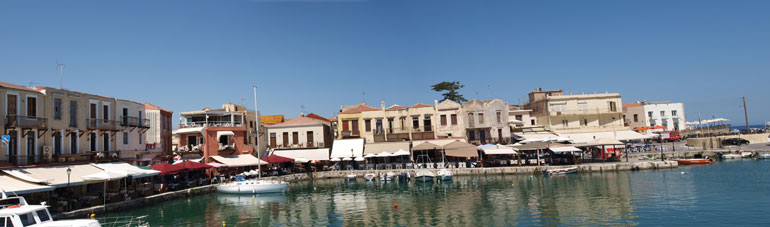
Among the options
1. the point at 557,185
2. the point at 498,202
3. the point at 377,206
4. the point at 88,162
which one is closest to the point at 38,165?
the point at 88,162

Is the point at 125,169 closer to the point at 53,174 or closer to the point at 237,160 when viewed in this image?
the point at 53,174

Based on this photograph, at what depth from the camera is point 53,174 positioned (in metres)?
23.7

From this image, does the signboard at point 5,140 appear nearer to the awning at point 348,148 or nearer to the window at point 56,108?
the window at point 56,108

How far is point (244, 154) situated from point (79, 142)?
55.3ft

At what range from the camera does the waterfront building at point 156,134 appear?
122 feet

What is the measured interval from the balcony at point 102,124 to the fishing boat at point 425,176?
22.9 m

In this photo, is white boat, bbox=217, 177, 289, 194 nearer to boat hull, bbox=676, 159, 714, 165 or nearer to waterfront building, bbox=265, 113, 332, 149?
waterfront building, bbox=265, 113, 332, 149

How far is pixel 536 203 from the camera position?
2497 cm

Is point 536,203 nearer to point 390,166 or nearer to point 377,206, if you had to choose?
point 377,206

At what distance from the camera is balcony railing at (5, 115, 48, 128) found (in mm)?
23359

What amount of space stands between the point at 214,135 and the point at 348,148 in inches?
530

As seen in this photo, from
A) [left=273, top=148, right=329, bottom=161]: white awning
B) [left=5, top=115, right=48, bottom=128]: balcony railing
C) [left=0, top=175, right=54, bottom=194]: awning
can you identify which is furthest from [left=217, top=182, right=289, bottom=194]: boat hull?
[left=273, top=148, right=329, bottom=161]: white awning

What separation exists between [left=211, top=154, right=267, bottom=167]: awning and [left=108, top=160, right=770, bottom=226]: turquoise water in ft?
22.0

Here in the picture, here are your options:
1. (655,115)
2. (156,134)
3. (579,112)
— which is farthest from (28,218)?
(655,115)
